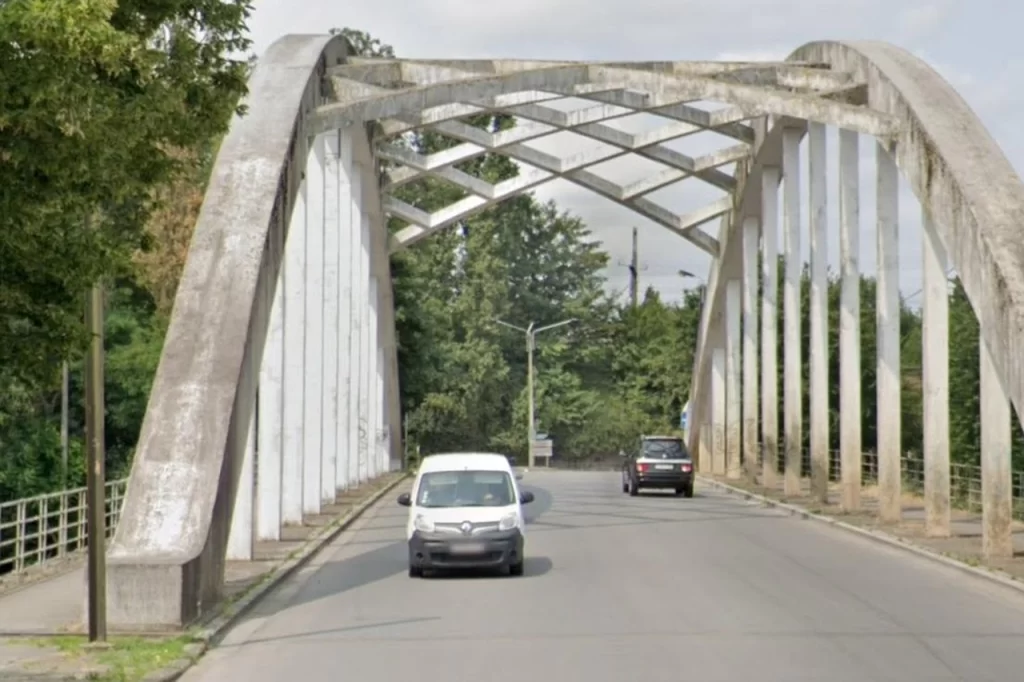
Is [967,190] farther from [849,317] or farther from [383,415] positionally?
[383,415]

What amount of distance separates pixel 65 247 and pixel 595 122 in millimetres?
31284

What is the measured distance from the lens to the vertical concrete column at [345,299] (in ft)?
128

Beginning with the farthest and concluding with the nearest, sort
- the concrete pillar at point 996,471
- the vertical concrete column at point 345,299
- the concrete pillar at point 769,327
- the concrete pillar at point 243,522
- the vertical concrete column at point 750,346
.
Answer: the vertical concrete column at point 750,346 < the concrete pillar at point 769,327 < the vertical concrete column at point 345,299 < the concrete pillar at point 996,471 < the concrete pillar at point 243,522

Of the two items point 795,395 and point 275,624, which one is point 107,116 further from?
point 795,395

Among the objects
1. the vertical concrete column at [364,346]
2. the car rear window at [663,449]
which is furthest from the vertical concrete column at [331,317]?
the car rear window at [663,449]

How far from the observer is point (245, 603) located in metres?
18.1

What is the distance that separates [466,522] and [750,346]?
1178 inches

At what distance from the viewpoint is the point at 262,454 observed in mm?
27000

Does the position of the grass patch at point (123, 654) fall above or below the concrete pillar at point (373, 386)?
below

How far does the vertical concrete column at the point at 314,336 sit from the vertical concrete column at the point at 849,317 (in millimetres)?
9982

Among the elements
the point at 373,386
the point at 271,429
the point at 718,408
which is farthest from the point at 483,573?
the point at 718,408

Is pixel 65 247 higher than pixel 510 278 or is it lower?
lower

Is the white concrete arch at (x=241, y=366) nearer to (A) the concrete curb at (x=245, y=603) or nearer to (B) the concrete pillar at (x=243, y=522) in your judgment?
(B) the concrete pillar at (x=243, y=522)

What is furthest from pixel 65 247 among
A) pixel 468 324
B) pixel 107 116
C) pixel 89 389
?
pixel 468 324
